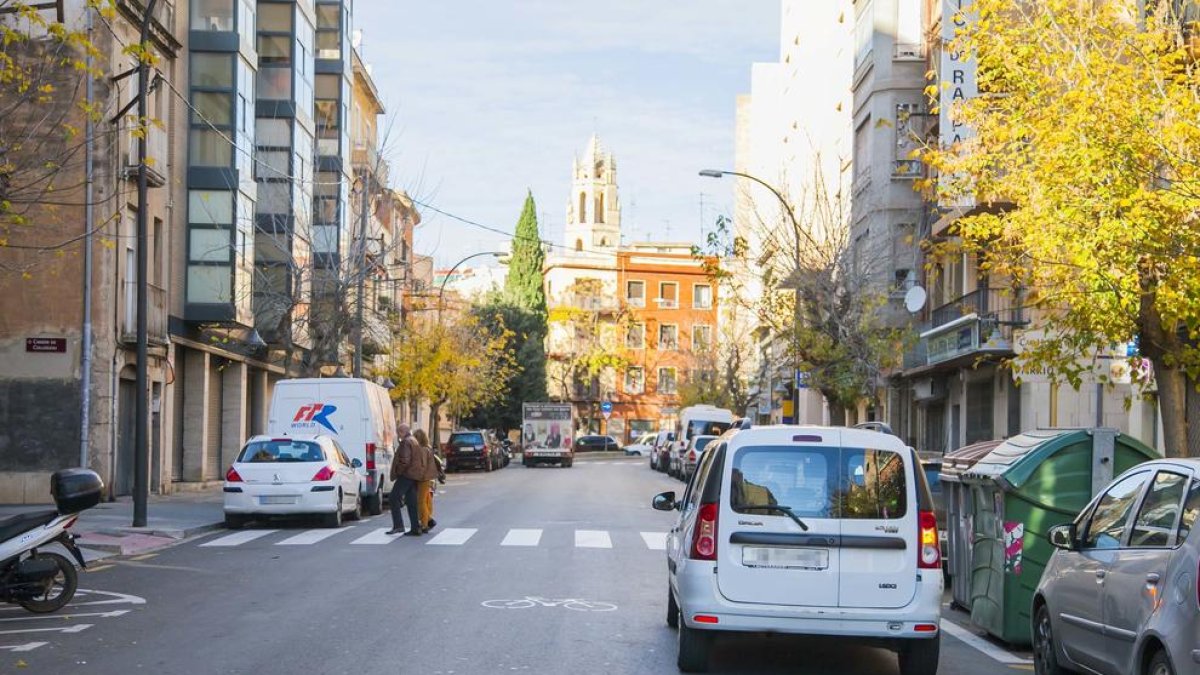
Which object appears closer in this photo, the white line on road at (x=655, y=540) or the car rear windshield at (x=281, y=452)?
the white line on road at (x=655, y=540)

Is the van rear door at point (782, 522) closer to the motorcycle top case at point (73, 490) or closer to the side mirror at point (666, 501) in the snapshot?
the side mirror at point (666, 501)

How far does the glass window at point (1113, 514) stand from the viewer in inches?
369

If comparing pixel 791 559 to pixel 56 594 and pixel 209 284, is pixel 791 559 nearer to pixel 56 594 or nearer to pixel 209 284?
pixel 56 594

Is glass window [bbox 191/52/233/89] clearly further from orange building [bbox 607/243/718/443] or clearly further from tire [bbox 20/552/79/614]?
orange building [bbox 607/243/718/443]

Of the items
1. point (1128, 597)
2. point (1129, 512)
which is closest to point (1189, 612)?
point (1128, 597)

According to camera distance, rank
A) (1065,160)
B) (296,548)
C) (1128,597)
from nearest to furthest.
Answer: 1. (1128,597)
2. (1065,160)
3. (296,548)

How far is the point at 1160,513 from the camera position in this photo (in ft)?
28.8

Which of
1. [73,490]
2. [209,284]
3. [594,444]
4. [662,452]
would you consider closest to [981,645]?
[73,490]

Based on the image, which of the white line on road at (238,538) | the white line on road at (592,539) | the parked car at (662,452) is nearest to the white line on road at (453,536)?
the white line on road at (592,539)

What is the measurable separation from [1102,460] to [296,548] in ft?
38.7

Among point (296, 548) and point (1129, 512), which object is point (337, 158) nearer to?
point (296, 548)

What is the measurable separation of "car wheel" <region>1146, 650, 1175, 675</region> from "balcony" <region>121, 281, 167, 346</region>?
26.0 meters

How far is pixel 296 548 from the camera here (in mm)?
20531

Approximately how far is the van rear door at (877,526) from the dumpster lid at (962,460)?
428 cm
